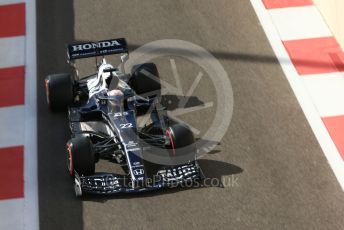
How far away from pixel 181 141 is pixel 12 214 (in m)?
2.18

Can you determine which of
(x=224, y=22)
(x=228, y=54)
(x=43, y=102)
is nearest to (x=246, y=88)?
(x=228, y=54)

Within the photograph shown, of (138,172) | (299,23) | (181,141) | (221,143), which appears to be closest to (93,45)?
(181,141)

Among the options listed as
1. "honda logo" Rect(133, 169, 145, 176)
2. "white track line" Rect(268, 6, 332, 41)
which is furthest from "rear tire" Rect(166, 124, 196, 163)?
"white track line" Rect(268, 6, 332, 41)

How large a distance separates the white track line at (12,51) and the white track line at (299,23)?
397cm

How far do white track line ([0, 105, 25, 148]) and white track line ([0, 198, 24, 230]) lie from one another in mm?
1230

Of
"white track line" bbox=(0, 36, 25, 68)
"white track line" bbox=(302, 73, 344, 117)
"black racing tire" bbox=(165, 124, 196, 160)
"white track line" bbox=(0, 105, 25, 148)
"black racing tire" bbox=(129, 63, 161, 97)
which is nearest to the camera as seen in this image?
"black racing tire" bbox=(165, 124, 196, 160)

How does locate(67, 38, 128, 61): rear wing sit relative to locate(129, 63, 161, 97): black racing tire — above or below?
above

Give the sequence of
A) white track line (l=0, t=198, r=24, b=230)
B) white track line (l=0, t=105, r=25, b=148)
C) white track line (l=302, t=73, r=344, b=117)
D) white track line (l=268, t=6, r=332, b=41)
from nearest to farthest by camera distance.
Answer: white track line (l=0, t=198, r=24, b=230), white track line (l=0, t=105, r=25, b=148), white track line (l=302, t=73, r=344, b=117), white track line (l=268, t=6, r=332, b=41)

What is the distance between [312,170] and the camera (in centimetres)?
1123

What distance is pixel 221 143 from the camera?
11680 mm

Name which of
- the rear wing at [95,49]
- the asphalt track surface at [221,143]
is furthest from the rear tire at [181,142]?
the rear wing at [95,49]

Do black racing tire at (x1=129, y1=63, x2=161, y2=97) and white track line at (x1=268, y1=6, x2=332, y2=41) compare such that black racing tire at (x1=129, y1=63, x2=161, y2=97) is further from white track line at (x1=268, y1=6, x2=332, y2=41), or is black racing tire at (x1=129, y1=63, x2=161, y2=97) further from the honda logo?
white track line at (x1=268, y1=6, x2=332, y2=41)

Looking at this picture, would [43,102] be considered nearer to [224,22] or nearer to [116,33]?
[116,33]

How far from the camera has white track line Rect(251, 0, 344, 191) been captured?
A: 37.6 feet
